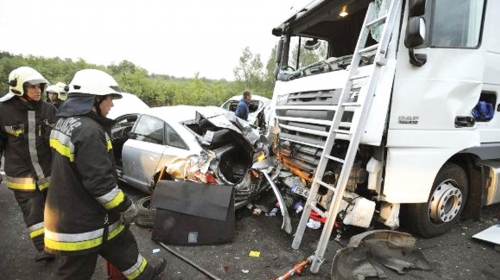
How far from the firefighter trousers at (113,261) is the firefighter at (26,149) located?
106cm

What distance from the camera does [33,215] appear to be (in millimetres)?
2936

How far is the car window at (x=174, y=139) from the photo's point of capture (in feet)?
12.9

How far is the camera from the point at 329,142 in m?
2.96

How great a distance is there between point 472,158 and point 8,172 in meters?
5.00

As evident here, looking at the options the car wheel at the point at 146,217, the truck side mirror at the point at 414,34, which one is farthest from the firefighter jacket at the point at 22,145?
the truck side mirror at the point at 414,34

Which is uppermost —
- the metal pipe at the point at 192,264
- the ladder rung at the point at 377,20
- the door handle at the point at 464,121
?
the ladder rung at the point at 377,20

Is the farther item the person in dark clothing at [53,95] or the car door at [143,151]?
the person in dark clothing at [53,95]

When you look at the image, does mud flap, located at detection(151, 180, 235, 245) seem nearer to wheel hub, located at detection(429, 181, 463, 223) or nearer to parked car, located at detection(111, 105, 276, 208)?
parked car, located at detection(111, 105, 276, 208)

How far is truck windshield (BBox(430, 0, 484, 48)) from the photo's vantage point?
2.77 m

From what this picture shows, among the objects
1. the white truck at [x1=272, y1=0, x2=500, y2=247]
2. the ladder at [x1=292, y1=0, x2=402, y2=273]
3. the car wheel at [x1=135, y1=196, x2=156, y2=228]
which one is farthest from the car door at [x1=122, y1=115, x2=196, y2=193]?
the ladder at [x1=292, y1=0, x2=402, y2=273]

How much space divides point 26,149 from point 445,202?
4.43m

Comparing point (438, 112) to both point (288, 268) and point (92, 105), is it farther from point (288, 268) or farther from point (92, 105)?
point (92, 105)

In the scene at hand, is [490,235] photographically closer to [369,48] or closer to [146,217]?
[369,48]

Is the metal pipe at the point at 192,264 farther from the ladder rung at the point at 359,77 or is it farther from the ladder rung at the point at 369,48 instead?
the ladder rung at the point at 369,48
